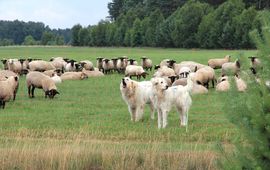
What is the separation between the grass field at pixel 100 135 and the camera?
36.4ft

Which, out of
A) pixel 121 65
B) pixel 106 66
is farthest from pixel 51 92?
pixel 121 65

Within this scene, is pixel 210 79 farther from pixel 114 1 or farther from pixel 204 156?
pixel 114 1

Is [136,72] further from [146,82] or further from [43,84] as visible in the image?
[146,82]

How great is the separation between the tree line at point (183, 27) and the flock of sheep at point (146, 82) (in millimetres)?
37490

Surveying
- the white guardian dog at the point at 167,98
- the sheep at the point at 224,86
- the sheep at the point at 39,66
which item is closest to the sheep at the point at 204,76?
the sheep at the point at 224,86

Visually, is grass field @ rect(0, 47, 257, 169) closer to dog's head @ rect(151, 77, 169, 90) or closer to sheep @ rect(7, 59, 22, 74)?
dog's head @ rect(151, 77, 169, 90)

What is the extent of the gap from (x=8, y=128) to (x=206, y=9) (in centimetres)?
9088

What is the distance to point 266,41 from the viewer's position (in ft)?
15.4

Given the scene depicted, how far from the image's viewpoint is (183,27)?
327 feet

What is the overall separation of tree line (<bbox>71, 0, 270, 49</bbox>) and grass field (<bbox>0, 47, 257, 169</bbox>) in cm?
5418

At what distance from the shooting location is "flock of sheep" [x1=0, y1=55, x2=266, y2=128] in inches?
680

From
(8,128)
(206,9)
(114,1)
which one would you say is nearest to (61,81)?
(8,128)

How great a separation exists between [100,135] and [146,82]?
14.3ft

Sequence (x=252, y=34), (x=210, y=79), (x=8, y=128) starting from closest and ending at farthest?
1. (x=252, y=34)
2. (x=8, y=128)
3. (x=210, y=79)
